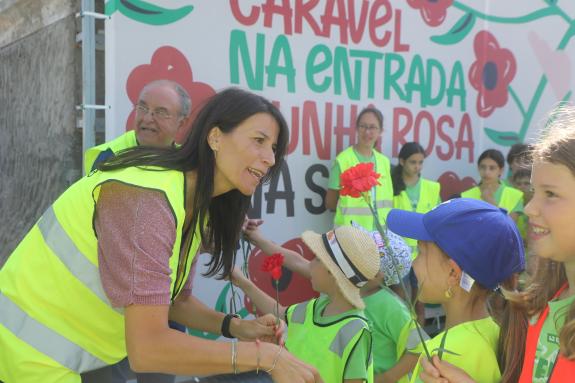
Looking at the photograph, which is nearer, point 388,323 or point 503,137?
point 388,323

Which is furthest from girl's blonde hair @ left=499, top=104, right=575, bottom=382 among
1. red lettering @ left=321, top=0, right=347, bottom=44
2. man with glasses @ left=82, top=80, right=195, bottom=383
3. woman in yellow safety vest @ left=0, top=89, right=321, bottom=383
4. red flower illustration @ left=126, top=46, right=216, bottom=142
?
red lettering @ left=321, top=0, right=347, bottom=44

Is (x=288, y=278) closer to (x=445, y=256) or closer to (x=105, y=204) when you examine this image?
(x=445, y=256)

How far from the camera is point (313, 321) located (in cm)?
223

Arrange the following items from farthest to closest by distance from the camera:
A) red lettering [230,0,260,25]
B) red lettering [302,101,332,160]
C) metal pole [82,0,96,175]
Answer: red lettering [302,101,332,160]
red lettering [230,0,260,25]
metal pole [82,0,96,175]

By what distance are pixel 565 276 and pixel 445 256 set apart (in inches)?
15.3

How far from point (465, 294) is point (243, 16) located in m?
2.82

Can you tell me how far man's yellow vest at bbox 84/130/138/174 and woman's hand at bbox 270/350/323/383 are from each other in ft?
6.17

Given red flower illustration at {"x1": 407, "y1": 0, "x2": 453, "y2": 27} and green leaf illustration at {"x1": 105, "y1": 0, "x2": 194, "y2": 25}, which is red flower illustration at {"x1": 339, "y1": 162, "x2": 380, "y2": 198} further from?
red flower illustration at {"x1": 407, "y1": 0, "x2": 453, "y2": 27}

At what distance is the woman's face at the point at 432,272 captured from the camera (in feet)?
5.66

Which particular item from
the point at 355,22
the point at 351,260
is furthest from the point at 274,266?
the point at 355,22

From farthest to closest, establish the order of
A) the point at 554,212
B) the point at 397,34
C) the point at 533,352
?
1. the point at 397,34
2. the point at 533,352
3. the point at 554,212

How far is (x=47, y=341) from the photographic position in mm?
1408

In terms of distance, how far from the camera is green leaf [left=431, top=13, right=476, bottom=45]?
5.04 m

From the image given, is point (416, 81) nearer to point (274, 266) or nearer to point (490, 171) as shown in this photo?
point (490, 171)
